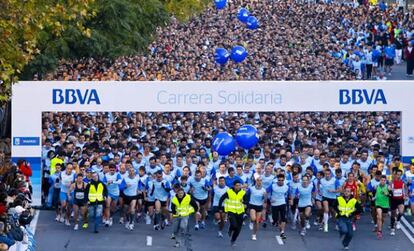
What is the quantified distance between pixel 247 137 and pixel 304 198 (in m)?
3.94

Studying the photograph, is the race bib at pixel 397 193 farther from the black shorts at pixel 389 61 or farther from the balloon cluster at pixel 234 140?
the black shorts at pixel 389 61

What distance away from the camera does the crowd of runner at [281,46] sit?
154 feet

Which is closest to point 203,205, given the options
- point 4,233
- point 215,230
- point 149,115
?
point 215,230

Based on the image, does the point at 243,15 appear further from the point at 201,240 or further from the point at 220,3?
the point at 201,240

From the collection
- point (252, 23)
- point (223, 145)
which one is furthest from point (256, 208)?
point (252, 23)

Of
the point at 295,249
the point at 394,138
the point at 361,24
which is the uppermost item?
the point at 361,24

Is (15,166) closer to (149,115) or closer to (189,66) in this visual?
(149,115)

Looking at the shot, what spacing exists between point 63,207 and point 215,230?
316 cm

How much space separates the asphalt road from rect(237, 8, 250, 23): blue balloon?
3406cm

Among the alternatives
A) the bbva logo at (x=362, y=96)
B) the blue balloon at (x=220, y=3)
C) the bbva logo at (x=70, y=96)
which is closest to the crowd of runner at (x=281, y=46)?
the blue balloon at (x=220, y=3)

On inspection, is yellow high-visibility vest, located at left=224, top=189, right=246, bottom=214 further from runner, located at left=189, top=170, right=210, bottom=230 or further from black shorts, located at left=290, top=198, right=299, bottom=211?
black shorts, located at left=290, top=198, right=299, bottom=211

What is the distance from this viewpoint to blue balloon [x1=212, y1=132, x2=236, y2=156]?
30.4 m

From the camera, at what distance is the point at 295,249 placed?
26.3 meters

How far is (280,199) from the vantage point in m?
27.4
